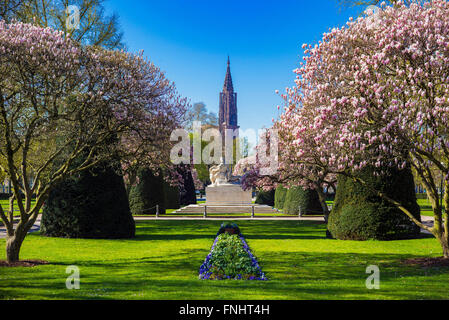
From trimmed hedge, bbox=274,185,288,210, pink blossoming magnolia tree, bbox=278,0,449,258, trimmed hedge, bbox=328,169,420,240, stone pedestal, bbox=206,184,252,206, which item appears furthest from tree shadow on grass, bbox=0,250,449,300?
stone pedestal, bbox=206,184,252,206

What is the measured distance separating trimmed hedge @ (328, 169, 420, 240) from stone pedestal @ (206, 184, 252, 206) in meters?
24.5

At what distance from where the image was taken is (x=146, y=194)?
104ft

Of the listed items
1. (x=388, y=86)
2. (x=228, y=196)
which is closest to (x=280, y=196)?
(x=228, y=196)

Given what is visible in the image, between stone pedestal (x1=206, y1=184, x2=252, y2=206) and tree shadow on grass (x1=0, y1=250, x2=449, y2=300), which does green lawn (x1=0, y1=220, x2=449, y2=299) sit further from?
stone pedestal (x1=206, y1=184, x2=252, y2=206)

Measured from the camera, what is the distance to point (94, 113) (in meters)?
12.6

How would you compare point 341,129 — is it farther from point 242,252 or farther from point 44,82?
point 44,82

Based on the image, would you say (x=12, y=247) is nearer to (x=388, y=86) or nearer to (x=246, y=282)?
(x=246, y=282)

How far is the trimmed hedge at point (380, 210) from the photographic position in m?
16.9

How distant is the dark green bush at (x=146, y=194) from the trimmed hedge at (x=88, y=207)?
517 inches

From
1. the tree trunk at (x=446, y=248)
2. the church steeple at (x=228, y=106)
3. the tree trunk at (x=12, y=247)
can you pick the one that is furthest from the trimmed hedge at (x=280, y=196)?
the church steeple at (x=228, y=106)

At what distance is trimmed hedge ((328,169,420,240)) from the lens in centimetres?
1686

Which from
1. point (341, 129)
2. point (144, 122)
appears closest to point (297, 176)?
point (144, 122)

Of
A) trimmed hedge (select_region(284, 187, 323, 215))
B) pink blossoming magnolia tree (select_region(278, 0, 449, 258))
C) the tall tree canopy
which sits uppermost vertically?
the tall tree canopy

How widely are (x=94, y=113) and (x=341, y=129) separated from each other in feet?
22.8
